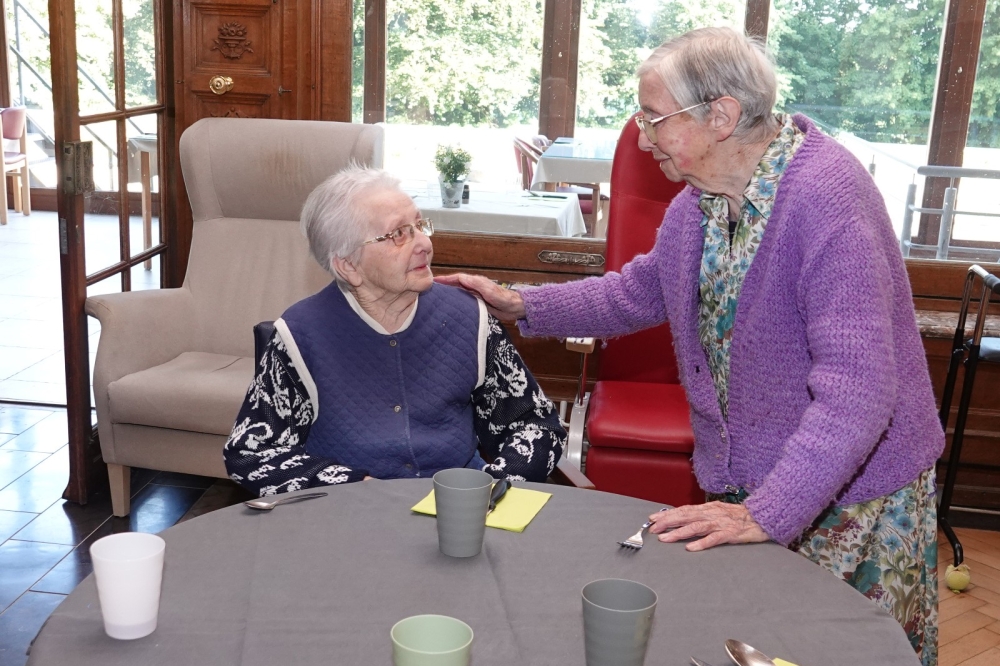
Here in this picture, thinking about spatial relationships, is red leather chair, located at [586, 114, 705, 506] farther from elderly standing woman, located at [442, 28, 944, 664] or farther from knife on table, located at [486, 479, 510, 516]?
knife on table, located at [486, 479, 510, 516]

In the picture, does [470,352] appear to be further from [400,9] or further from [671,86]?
[400,9]

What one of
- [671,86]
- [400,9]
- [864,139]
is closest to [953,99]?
[864,139]

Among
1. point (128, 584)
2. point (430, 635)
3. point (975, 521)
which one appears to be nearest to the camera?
point (430, 635)

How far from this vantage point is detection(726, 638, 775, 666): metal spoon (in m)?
1.05

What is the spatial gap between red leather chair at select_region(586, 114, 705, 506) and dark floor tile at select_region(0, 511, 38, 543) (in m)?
1.70

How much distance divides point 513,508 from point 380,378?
1.55 ft

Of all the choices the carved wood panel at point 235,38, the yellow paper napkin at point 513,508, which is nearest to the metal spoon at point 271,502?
the yellow paper napkin at point 513,508

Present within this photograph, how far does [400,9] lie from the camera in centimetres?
355

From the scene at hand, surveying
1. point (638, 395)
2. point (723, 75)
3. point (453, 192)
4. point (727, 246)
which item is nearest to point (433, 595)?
point (727, 246)

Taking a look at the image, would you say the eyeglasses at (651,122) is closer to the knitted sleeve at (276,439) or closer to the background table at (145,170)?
the knitted sleeve at (276,439)

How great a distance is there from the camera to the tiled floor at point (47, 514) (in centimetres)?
253

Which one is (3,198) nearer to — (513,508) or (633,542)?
(513,508)

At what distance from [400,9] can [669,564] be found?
2.73 m

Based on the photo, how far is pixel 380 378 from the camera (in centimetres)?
183
